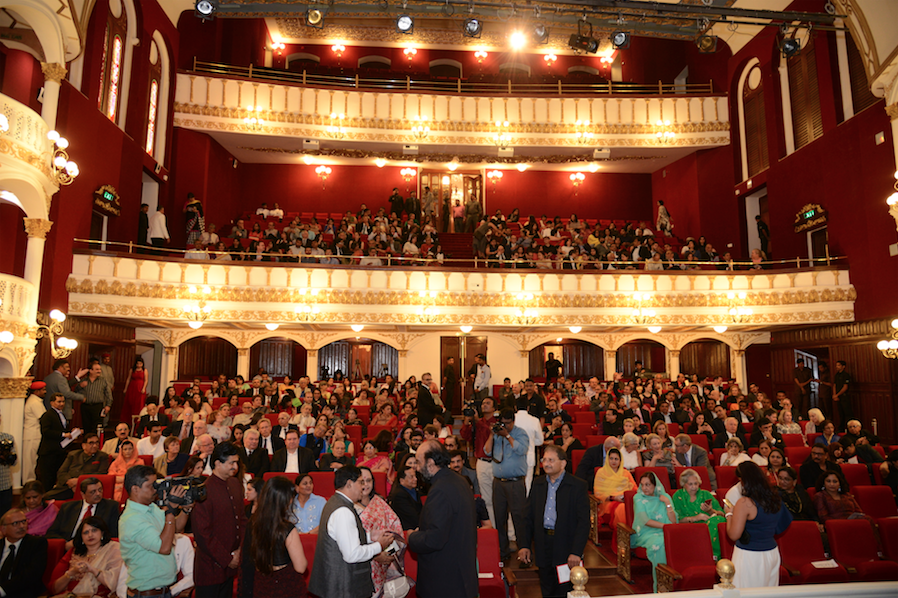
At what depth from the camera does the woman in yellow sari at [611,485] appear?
6.27 meters

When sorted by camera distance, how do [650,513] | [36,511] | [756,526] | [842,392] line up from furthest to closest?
[842,392], [650,513], [36,511], [756,526]

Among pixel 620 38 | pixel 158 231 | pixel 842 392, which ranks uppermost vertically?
pixel 620 38

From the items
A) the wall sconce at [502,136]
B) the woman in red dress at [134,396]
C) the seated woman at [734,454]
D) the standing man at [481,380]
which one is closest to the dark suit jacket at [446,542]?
Result: the seated woman at [734,454]

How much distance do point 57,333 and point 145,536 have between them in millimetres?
8863

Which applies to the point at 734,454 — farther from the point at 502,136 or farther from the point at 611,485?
the point at 502,136

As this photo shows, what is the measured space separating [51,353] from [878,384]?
16021 mm

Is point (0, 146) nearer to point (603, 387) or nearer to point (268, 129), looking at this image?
point (268, 129)

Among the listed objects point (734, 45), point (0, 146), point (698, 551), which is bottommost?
point (698, 551)

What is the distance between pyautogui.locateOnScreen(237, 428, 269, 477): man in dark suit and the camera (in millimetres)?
5996

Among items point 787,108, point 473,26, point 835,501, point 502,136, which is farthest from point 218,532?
point 787,108

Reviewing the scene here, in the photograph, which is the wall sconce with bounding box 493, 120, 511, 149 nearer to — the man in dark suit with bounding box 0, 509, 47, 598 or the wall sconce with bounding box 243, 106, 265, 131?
the wall sconce with bounding box 243, 106, 265, 131

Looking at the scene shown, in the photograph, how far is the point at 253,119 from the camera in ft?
55.6

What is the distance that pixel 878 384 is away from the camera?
1214cm

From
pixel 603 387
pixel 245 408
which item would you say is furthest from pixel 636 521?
pixel 603 387
